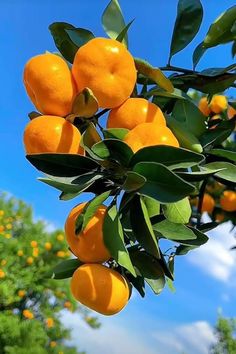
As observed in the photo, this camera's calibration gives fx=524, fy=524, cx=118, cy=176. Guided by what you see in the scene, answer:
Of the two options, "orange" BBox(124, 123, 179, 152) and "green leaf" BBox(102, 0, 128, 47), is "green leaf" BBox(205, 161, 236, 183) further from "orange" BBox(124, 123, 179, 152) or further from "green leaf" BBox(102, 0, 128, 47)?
"green leaf" BBox(102, 0, 128, 47)

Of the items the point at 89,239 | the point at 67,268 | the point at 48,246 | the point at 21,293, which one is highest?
the point at 89,239

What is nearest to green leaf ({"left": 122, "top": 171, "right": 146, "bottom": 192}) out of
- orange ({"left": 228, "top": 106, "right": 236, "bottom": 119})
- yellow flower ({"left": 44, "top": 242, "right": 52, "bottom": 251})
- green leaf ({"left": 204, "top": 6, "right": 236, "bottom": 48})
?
green leaf ({"left": 204, "top": 6, "right": 236, "bottom": 48})

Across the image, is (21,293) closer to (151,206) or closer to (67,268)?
(67,268)

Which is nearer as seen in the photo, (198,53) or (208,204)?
(198,53)

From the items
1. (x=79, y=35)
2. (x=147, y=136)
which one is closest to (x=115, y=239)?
(x=147, y=136)

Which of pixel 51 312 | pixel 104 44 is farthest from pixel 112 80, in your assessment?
pixel 51 312

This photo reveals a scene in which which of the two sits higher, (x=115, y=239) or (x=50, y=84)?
(x=50, y=84)

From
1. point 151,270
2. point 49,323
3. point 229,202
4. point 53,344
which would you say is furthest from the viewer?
point 49,323
